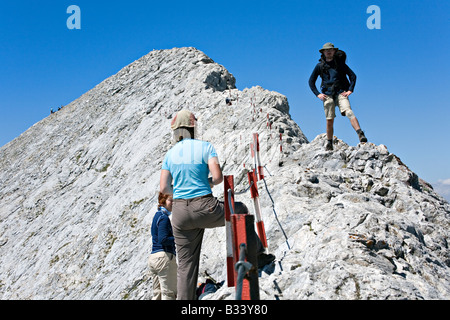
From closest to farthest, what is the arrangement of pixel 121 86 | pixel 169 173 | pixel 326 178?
1. pixel 169 173
2. pixel 326 178
3. pixel 121 86

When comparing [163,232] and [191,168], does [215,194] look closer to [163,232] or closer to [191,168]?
[163,232]

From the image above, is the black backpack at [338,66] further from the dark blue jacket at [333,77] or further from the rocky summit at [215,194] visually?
the rocky summit at [215,194]

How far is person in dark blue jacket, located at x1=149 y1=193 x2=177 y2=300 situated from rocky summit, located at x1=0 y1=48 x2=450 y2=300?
0.95 m

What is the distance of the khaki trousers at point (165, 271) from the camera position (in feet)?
22.3

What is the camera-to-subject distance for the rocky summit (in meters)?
6.14

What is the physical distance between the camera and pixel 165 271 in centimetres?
683

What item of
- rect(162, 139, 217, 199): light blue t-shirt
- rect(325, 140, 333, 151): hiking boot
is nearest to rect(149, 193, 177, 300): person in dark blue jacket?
rect(162, 139, 217, 199): light blue t-shirt

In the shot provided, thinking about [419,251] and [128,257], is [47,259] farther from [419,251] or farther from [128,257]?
[419,251]

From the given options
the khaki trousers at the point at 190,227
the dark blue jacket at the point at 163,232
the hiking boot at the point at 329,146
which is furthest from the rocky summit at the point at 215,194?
the dark blue jacket at the point at 163,232

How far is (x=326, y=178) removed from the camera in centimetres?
972

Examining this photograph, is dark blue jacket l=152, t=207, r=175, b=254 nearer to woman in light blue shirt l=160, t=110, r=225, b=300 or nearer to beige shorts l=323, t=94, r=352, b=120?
woman in light blue shirt l=160, t=110, r=225, b=300

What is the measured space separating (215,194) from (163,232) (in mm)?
7494
